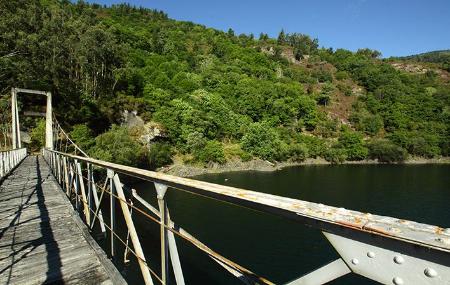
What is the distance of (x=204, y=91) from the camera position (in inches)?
2753

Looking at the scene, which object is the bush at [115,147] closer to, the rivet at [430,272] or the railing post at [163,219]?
the railing post at [163,219]

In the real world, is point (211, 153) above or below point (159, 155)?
below

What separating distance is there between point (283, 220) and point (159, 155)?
44465 millimetres

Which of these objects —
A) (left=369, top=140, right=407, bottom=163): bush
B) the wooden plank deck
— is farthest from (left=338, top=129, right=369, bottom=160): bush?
the wooden plank deck

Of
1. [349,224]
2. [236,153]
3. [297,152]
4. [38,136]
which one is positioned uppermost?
[349,224]

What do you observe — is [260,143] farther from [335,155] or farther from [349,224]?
[349,224]

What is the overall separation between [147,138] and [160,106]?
977 cm

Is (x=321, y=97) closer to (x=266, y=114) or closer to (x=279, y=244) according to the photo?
(x=266, y=114)

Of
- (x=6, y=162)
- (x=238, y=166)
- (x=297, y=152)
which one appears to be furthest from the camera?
(x=297, y=152)

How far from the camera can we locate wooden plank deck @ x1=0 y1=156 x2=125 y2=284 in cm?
361

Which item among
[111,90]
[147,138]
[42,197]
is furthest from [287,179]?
[42,197]

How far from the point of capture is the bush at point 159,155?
48812mm

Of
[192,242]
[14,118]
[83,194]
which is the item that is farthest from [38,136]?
[192,242]

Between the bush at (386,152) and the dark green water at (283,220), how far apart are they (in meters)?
13.8
